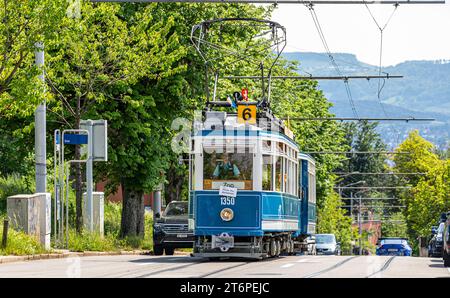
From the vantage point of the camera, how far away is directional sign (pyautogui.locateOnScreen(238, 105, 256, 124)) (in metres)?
29.6

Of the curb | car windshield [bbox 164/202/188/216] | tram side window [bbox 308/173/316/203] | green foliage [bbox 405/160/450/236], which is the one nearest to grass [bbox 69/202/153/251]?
the curb

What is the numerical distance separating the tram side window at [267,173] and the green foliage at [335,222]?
189ft

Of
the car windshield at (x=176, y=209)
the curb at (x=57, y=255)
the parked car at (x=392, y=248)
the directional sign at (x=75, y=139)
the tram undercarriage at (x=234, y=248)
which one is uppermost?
the directional sign at (x=75, y=139)

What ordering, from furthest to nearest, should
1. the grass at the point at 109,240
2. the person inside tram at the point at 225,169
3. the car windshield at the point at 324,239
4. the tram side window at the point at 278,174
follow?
the car windshield at the point at 324,239 → the grass at the point at 109,240 → the tram side window at the point at 278,174 → the person inside tram at the point at 225,169

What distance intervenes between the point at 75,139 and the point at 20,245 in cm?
462

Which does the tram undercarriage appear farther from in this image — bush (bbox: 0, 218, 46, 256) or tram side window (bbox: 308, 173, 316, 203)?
tram side window (bbox: 308, 173, 316, 203)

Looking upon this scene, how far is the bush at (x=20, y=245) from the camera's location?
28859 mm

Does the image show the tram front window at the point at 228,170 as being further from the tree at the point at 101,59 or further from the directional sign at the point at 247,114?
the tree at the point at 101,59

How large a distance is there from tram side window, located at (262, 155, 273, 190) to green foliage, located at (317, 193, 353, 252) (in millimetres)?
57614

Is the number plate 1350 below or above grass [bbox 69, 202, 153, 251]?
above

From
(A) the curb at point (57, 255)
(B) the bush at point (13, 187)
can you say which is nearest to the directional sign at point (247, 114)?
(A) the curb at point (57, 255)
